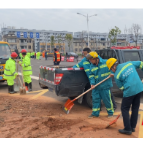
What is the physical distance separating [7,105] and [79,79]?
2.67 meters

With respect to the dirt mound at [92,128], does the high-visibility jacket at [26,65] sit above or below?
above

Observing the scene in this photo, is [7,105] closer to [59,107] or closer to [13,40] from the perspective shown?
[59,107]

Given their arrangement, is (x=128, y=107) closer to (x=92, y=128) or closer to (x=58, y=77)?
(x=92, y=128)

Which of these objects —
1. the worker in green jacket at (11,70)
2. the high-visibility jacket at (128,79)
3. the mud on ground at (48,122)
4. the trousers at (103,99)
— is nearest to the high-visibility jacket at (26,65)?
the worker in green jacket at (11,70)

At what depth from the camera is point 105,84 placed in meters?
5.11

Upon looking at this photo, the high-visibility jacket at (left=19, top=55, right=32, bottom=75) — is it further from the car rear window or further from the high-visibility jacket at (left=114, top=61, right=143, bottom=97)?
the high-visibility jacket at (left=114, top=61, right=143, bottom=97)

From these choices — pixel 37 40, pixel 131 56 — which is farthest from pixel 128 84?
pixel 37 40

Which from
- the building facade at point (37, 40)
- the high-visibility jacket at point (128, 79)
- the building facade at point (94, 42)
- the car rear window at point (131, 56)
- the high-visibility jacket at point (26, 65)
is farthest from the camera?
the building facade at point (94, 42)

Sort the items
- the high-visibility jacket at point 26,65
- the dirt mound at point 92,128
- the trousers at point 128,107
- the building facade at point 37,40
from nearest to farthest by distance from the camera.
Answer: the trousers at point 128,107
the dirt mound at point 92,128
the high-visibility jacket at point 26,65
the building facade at point 37,40

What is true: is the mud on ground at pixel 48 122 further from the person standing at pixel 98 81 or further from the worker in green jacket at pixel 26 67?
the worker in green jacket at pixel 26 67

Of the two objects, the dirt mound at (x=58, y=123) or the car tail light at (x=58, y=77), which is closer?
the dirt mound at (x=58, y=123)

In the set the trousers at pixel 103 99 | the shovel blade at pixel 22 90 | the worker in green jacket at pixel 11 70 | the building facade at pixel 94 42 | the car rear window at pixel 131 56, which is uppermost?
the building facade at pixel 94 42

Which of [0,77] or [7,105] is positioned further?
[0,77]

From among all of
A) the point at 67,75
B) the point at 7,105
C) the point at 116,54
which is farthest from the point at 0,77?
the point at 116,54
